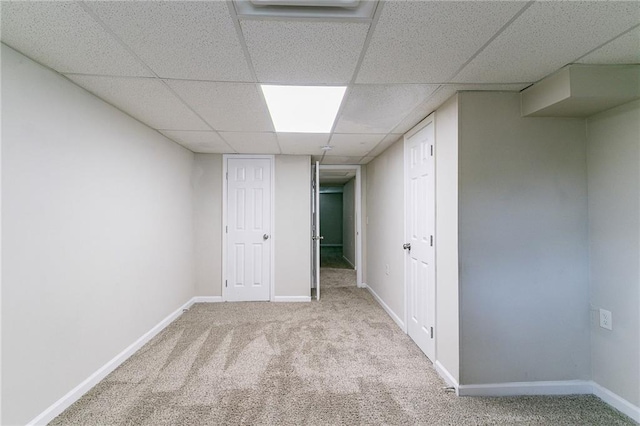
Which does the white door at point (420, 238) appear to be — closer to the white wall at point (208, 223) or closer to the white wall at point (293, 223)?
the white wall at point (293, 223)

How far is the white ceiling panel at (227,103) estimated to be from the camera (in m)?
1.88

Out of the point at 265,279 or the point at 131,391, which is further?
the point at 265,279

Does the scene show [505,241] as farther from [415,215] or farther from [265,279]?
[265,279]

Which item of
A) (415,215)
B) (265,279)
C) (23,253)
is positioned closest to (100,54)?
(23,253)

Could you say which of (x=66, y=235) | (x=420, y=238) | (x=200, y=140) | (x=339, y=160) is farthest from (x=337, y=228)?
(x=66, y=235)

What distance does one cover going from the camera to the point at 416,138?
9.02ft

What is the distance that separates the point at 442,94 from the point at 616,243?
1538mm

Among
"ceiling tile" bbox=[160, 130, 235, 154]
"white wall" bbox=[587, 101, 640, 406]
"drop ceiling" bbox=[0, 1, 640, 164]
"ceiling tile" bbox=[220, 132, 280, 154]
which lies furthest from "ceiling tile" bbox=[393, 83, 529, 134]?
"ceiling tile" bbox=[160, 130, 235, 154]

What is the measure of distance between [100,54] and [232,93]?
744mm

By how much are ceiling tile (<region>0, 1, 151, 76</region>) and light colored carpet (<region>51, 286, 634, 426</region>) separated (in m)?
2.15

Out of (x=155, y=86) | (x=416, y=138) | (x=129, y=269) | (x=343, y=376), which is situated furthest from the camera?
(x=416, y=138)

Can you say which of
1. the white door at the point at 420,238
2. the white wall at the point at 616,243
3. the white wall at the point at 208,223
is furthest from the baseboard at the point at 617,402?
the white wall at the point at 208,223

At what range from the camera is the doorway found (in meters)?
4.86

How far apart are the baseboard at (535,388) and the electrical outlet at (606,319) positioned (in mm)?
453
